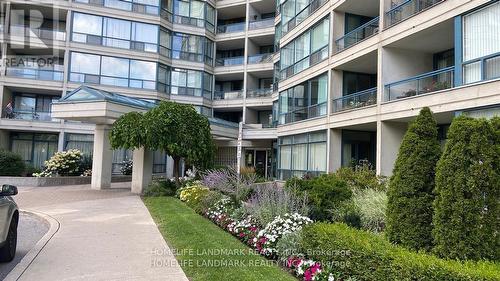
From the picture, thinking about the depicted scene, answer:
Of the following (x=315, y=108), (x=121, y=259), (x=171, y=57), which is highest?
(x=171, y=57)

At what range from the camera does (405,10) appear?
16.7m

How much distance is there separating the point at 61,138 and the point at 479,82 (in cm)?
2974

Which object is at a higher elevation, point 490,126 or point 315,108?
point 315,108

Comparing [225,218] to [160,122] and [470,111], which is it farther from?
[160,122]

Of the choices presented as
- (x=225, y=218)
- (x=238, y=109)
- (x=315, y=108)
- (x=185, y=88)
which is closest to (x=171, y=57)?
(x=185, y=88)

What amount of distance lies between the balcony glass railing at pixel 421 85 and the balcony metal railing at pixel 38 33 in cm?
2674

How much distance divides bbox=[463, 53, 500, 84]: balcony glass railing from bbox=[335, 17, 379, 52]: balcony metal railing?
21.9 ft

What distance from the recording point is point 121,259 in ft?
24.0

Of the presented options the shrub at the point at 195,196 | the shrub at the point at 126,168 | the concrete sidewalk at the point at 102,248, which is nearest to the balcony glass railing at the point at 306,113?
the shrub at the point at 195,196

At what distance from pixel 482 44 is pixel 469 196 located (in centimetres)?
883

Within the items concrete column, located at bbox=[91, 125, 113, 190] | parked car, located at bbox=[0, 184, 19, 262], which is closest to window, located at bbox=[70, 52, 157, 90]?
concrete column, located at bbox=[91, 125, 113, 190]

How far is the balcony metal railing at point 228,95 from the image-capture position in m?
39.7

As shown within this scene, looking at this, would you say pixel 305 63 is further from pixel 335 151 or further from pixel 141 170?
pixel 141 170

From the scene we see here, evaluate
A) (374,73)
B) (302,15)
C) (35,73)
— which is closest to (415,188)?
(374,73)
